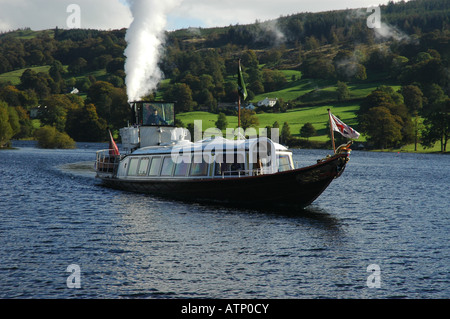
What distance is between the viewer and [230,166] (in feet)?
124

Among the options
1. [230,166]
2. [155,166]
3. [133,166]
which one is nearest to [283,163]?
[230,166]

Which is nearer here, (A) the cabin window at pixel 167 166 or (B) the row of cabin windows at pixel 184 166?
(B) the row of cabin windows at pixel 184 166

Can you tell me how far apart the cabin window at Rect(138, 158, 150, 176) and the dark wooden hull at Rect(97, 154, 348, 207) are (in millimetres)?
5892

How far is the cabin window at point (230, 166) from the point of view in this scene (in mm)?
37500

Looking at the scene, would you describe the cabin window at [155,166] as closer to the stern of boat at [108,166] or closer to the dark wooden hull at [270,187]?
the dark wooden hull at [270,187]

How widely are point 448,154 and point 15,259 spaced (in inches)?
5361

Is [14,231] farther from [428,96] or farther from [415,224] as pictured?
[428,96]

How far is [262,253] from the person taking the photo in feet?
80.5

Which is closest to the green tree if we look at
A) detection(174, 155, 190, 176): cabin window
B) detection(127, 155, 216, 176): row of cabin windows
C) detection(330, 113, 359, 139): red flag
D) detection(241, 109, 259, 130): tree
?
detection(241, 109, 259, 130): tree

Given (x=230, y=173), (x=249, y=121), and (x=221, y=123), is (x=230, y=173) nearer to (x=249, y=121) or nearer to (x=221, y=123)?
(x=221, y=123)

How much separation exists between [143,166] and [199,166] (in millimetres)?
8497

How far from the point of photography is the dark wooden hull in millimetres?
33938

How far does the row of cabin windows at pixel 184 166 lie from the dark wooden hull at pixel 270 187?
1.15 meters

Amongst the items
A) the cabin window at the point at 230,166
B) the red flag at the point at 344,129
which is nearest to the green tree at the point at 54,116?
the cabin window at the point at 230,166
